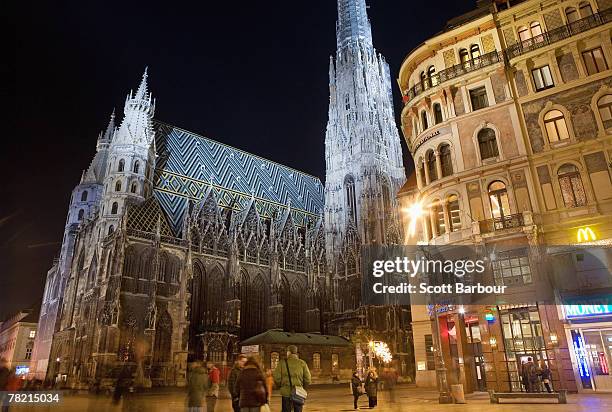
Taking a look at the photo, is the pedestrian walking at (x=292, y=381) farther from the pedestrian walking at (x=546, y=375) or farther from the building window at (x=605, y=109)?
the building window at (x=605, y=109)

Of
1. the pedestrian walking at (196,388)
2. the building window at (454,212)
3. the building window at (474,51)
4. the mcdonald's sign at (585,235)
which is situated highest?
the building window at (474,51)

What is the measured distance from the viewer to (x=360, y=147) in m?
60.9

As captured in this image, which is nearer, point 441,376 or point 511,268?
point 441,376

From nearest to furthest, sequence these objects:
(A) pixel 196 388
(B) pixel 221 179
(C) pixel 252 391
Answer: (C) pixel 252 391 → (A) pixel 196 388 → (B) pixel 221 179

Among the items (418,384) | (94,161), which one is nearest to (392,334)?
(418,384)

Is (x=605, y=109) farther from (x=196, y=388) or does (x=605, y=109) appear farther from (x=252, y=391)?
(x=196, y=388)

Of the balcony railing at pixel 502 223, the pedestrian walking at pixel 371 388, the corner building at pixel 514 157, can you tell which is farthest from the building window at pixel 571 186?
the pedestrian walking at pixel 371 388

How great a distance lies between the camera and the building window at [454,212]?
19.0 metres

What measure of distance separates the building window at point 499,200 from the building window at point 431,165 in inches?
115

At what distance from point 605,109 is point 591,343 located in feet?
30.9

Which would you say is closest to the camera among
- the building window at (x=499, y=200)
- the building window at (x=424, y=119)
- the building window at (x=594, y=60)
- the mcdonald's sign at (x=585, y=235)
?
the mcdonald's sign at (x=585, y=235)

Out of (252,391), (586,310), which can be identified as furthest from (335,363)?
(252,391)

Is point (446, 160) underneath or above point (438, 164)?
above

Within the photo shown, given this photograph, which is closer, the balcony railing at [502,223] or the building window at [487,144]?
the balcony railing at [502,223]
